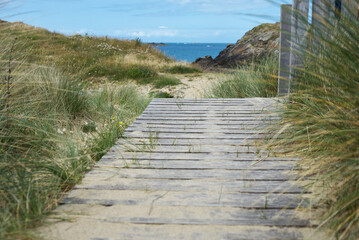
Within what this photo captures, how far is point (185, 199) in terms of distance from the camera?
5.85ft

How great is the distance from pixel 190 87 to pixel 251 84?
10.4 ft

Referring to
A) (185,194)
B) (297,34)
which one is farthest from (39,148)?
(297,34)

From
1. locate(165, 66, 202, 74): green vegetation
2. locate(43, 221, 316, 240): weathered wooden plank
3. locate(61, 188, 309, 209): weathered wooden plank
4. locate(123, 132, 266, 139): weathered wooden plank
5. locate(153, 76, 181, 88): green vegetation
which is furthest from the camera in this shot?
locate(165, 66, 202, 74): green vegetation

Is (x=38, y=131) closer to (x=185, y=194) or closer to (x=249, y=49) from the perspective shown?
(x=185, y=194)

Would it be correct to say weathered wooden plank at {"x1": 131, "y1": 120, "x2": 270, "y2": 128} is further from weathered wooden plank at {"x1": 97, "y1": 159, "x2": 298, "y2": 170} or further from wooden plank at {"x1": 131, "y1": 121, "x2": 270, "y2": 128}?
weathered wooden plank at {"x1": 97, "y1": 159, "x2": 298, "y2": 170}

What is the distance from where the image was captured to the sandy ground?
7164 mm

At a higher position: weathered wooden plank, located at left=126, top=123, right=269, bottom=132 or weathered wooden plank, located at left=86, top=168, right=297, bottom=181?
weathered wooden plank, located at left=126, top=123, right=269, bottom=132

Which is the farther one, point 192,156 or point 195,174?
point 192,156

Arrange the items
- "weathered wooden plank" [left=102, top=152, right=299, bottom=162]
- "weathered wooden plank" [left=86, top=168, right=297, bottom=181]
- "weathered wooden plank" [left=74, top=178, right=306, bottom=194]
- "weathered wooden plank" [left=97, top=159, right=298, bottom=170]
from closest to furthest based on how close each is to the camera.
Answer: "weathered wooden plank" [left=74, top=178, right=306, bottom=194] → "weathered wooden plank" [left=86, top=168, right=297, bottom=181] → "weathered wooden plank" [left=97, top=159, right=298, bottom=170] → "weathered wooden plank" [left=102, top=152, right=299, bottom=162]

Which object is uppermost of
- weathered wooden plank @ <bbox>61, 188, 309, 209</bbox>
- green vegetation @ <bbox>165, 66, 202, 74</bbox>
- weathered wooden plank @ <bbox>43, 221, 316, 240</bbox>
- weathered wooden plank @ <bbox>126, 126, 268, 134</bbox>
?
green vegetation @ <bbox>165, 66, 202, 74</bbox>

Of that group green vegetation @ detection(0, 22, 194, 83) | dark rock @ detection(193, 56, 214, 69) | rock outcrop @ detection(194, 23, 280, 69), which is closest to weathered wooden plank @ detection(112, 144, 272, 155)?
green vegetation @ detection(0, 22, 194, 83)

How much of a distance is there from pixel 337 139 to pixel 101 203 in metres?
1.39

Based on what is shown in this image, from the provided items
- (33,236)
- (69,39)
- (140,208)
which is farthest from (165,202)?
(69,39)

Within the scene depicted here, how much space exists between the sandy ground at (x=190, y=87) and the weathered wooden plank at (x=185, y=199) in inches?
176
